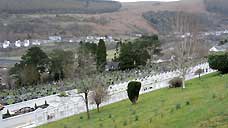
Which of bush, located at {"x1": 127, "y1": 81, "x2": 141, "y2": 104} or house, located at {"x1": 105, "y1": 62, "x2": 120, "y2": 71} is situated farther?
house, located at {"x1": 105, "y1": 62, "x2": 120, "y2": 71}

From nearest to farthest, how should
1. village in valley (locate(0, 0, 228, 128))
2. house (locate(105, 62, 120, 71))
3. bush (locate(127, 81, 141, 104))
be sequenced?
village in valley (locate(0, 0, 228, 128)), bush (locate(127, 81, 141, 104)), house (locate(105, 62, 120, 71))

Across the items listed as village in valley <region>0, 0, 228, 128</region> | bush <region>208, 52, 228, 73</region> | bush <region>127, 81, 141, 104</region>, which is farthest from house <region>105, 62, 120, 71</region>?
bush <region>127, 81, 141, 104</region>

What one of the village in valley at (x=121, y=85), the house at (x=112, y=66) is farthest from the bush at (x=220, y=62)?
the house at (x=112, y=66)

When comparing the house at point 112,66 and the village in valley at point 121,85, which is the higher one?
the village in valley at point 121,85

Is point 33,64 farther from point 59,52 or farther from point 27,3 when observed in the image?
point 27,3

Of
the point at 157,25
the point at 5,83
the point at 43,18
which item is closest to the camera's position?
the point at 5,83

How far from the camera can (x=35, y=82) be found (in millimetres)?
49219

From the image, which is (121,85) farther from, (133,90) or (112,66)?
(112,66)

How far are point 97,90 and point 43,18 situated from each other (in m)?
147

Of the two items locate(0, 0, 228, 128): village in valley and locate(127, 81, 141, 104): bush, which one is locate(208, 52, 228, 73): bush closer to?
locate(0, 0, 228, 128): village in valley

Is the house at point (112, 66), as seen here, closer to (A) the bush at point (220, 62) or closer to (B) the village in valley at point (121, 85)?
(B) the village in valley at point (121, 85)

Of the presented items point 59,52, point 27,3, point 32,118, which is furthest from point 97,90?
point 27,3

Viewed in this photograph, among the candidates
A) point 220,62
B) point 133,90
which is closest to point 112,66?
point 220,62

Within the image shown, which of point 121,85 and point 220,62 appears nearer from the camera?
point 220,62
